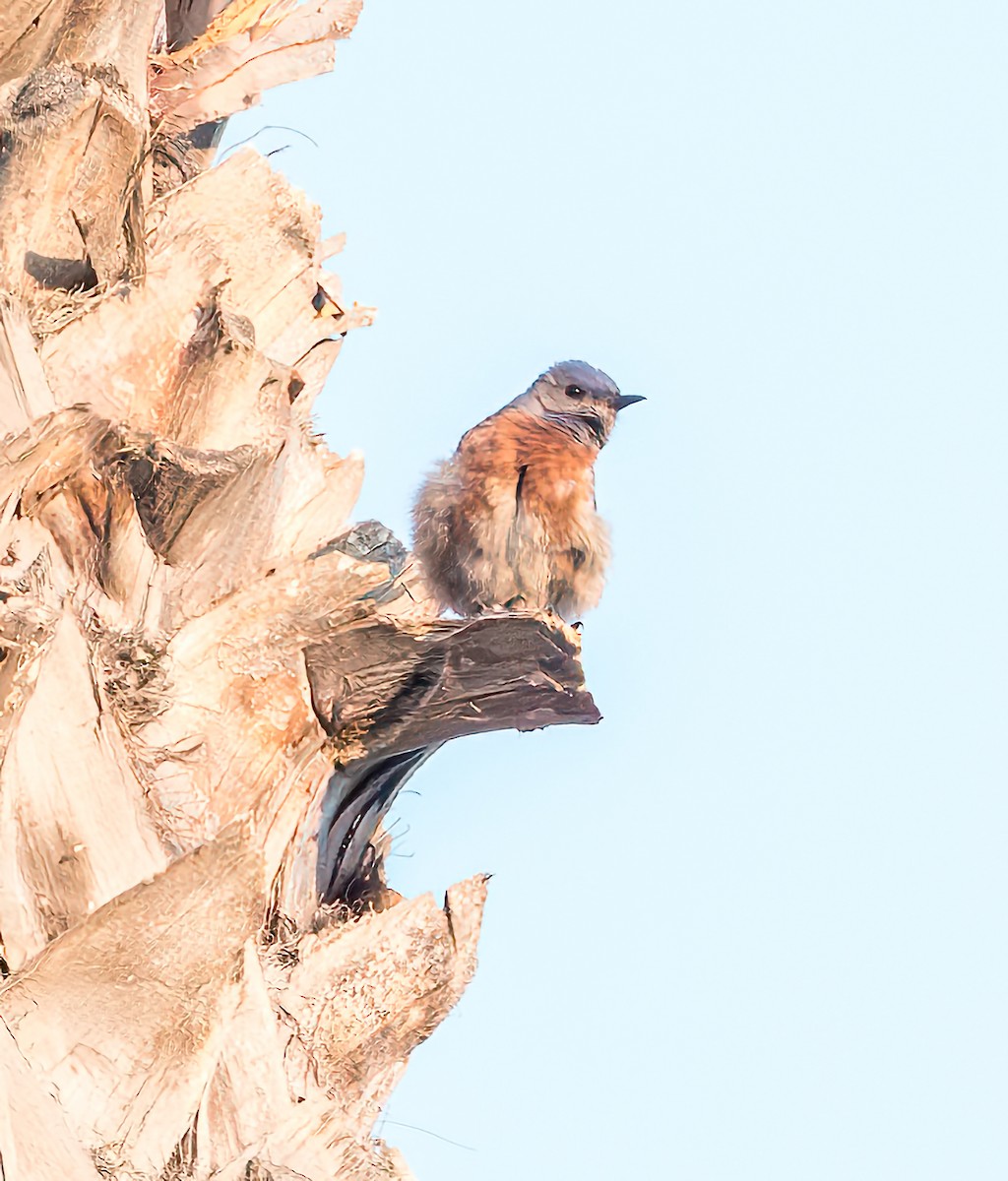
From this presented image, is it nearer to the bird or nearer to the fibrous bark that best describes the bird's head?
the bird

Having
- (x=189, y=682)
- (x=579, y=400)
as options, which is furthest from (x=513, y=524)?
(x=189, y=682)

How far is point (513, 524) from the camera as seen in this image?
5980 millimetres

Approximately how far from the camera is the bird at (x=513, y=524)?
5.99m

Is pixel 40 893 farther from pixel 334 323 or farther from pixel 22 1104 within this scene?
pixel 334 323

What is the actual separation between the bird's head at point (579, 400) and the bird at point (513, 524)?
0.17 m

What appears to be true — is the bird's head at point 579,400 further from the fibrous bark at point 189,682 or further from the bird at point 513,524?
the fibrous bark at point 189,682

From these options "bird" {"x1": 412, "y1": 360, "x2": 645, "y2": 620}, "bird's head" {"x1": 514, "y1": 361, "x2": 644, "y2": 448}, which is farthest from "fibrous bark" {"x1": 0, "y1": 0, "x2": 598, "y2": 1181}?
"bird's head" {"x1": 514, "y1": 361, "x2": 644, "y2": 448}

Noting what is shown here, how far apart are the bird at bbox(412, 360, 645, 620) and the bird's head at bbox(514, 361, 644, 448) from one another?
175mm

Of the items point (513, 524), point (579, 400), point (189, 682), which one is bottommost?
point (189, 682)

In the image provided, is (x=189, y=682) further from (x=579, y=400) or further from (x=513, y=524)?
(x=579, y=400)

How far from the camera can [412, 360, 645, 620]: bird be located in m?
5.99

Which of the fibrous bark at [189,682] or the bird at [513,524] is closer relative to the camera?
the fibrous bark at [189,682]

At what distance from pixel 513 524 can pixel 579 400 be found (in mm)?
929

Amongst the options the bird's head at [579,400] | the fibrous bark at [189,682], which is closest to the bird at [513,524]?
the bird's head at [579,400]
